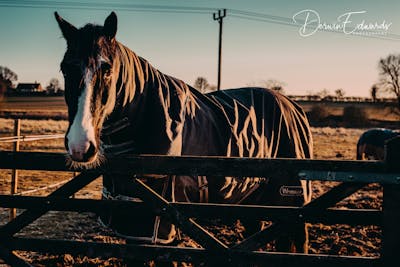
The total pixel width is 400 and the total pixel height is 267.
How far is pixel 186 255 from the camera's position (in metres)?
2.45

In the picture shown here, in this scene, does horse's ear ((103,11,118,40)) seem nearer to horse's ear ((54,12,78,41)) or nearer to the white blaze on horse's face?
horse's ear ((54,12,78,41))

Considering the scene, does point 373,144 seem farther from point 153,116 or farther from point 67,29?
point 67,29

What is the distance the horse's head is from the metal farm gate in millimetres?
228

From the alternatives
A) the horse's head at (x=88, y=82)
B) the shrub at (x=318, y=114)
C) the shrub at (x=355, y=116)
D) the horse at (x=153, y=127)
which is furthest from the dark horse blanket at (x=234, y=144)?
the shrub at (x=355, y=116)

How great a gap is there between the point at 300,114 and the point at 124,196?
3.03 metres

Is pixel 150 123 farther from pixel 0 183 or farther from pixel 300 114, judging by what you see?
pixel 0 183

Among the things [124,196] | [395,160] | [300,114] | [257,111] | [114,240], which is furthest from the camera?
[114,240]

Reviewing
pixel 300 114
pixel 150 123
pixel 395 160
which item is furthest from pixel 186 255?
pixel 300 114

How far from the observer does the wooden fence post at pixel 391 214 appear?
2.20 meters

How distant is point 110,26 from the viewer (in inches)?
107

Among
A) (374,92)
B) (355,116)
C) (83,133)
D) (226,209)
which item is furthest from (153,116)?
(374,92)

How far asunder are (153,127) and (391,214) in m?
1.81

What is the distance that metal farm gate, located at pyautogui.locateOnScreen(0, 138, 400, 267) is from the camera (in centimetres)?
224

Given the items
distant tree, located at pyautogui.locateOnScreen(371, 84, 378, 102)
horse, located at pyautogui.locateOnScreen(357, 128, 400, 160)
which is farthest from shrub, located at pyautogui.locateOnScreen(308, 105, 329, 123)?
horse, located at pyautogui.locateOnScreen(357, 128, 400, 160)
